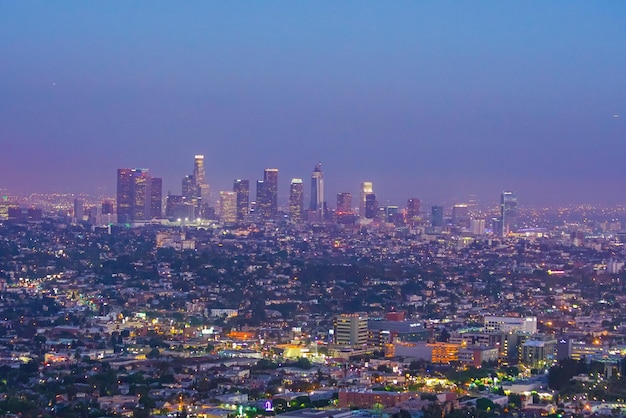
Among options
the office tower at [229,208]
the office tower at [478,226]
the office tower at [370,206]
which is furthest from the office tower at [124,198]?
the office tower at [478,226]

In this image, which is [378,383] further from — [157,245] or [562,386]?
[157,245]

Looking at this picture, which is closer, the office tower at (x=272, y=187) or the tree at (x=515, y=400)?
the tree at (x=515, y=400)

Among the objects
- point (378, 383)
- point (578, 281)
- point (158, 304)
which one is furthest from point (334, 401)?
point (578, 281)

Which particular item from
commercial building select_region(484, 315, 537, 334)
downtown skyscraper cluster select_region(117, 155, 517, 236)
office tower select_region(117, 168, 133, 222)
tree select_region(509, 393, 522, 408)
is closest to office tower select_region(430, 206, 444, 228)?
downtown skyscraper cluster select_region(117, 155, 517, 236)

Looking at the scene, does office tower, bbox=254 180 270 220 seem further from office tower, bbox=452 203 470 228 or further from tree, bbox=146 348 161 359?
tree, bbox=146 348 161 359

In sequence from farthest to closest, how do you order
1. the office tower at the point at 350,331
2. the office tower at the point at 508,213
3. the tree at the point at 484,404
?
the office tower at the point at 508,213
the office tower at the point at 350,331
the tree at the point at 484,404

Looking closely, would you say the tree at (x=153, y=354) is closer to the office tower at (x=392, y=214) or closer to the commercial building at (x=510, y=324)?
the commercial building at (x=510, y=324)
